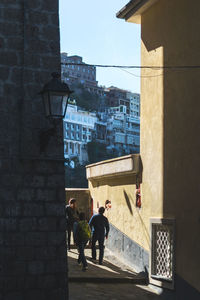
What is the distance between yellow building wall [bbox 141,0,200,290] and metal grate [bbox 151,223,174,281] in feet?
0.87

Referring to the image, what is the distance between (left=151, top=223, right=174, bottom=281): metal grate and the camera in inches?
470

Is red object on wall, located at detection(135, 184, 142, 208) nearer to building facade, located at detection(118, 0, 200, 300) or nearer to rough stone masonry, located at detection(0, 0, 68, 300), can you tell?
building facade, located at detection(118, 0, 200, 300)

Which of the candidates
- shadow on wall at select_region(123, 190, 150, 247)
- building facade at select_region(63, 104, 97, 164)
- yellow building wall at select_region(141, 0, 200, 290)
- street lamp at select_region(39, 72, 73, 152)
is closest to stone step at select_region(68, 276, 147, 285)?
shadow on wall at select_region(123, 190, 150, 247)

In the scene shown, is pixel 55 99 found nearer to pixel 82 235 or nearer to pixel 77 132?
pixel 82 235

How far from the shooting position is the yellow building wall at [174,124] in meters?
11.1

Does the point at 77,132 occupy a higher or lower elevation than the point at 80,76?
lower

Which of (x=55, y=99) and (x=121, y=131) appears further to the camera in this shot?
(x=121, y=131)

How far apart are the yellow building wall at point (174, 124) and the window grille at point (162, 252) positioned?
0.20 metres

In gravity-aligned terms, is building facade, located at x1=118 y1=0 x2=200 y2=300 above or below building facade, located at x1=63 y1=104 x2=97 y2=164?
below

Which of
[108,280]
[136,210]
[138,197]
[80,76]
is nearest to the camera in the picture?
[108,280]

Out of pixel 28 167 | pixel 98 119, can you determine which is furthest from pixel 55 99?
pixel 98 119

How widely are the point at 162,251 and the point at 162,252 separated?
20 mm

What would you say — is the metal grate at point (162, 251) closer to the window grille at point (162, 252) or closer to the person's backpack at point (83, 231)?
the window grille at point (162, 252)

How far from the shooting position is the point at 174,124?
11930mm
